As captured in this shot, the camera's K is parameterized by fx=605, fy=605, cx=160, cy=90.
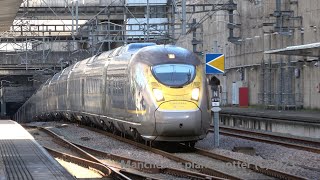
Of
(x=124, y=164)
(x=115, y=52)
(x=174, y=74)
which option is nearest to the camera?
(x=124, y=164)

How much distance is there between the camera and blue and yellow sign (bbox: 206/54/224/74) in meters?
17.7

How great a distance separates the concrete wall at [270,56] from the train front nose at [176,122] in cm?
1824

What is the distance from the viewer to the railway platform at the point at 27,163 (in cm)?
1069

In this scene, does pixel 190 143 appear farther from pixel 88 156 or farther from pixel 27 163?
pixel 27 163

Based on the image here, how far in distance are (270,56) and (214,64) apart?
22018 millimetres

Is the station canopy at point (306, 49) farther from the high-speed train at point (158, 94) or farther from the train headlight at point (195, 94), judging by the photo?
the train headlight at point (195, 94)

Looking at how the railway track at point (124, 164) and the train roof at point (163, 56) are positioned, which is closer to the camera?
the railway track at point (124, 164)

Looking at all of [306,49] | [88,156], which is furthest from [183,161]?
[306,49]

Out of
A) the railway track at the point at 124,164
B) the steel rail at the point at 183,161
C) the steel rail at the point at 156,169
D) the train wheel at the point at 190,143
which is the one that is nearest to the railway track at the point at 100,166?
the railway track at the point at 124,164

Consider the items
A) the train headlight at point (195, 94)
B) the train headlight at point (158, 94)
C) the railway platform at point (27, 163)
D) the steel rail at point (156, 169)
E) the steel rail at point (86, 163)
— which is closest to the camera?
the railway platform at point (27, 163)

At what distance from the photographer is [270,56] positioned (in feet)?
128

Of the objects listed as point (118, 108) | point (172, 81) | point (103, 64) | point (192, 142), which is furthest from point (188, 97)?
point (103, 64)

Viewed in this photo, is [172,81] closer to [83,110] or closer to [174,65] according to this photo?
[174,65]

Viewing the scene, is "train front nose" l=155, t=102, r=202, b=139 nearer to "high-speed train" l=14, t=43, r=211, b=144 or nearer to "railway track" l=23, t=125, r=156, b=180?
"high-speed train" l=14, t=43, r=211, b=144
